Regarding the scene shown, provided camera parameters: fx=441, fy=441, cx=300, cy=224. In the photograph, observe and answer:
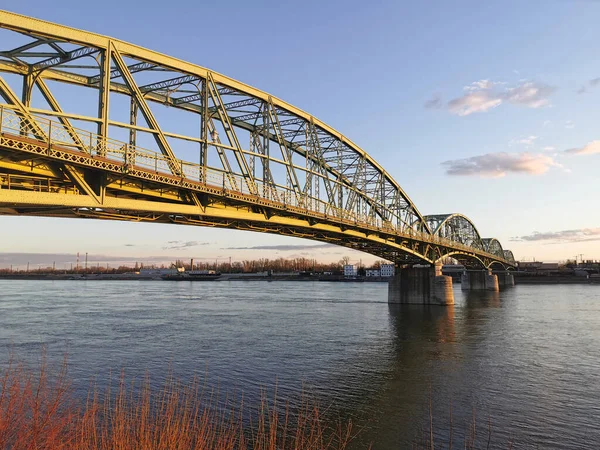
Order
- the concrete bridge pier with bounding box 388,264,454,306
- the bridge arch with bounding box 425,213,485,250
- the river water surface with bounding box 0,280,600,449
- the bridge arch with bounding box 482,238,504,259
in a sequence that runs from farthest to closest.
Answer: the bridge arch with bounding box 482,238,504,259 → the bridge arch with bounding box 425,213,485,250 → the concrete bridge pier with bounding box 388,264,454,306 → the river water surface with bounding box 0,280,600,449

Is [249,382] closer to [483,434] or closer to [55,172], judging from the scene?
[483,434]

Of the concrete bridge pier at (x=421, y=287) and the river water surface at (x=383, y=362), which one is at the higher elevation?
the concrete bridge pier at (x=421, y=287)

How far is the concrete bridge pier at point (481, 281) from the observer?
11381 cm

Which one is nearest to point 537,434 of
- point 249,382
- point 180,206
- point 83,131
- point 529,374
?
point 529,374

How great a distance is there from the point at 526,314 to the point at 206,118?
47254 mm


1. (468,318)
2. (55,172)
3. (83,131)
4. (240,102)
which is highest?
(240,102)

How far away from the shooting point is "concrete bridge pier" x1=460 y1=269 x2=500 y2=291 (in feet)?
373

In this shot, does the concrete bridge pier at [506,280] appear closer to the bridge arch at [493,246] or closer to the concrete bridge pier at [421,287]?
the bridge arch at [493,246]

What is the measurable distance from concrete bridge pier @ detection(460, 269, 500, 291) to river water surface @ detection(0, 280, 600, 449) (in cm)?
6753

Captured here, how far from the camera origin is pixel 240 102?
111 ft

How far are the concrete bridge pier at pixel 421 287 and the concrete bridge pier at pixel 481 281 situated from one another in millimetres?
54224

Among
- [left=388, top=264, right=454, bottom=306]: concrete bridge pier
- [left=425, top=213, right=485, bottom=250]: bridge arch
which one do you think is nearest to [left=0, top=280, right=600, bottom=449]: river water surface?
[left=388, top=264, right=454, bottom=306]: concrete bridge pier

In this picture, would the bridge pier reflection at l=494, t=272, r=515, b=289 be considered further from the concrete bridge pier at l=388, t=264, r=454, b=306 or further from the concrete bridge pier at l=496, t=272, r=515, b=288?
the concrete bridge pier at l=388, t=264, r=454, b=306

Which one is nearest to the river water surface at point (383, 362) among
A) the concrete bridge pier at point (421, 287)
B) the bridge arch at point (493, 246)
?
the concrete bridge pier at point (421, 287)
